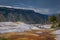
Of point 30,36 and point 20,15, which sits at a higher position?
point 20,15

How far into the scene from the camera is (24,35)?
90.4 inches

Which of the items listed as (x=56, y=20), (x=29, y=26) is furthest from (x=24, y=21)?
(x=56, y=20)

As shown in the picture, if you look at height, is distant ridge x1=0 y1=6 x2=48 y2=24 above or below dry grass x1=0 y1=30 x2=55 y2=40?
above

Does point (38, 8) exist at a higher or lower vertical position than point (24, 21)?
higher

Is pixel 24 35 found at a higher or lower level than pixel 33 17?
lower

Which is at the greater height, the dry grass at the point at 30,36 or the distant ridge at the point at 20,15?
the distant ridge at the point at 20,15

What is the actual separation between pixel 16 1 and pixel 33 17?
43 cm

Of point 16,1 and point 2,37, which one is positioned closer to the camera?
point 2,37

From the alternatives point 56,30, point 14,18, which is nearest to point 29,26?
point 14,18

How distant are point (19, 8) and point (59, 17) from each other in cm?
75

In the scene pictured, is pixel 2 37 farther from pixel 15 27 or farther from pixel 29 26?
pixel 29 26

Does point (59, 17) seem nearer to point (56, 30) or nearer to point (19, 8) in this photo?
point (56, 30)

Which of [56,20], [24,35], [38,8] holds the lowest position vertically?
[24,35]

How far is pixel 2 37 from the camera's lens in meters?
2.22
